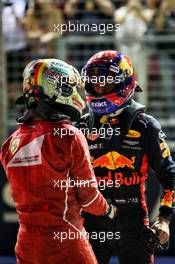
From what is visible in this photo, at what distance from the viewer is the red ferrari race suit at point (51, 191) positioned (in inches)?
139

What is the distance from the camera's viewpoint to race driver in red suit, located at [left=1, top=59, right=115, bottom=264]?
11.6ft

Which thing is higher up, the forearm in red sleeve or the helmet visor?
the helmet visor

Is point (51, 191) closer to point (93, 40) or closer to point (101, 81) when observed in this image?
point (101, 81)

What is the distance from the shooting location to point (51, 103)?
12.0 feet

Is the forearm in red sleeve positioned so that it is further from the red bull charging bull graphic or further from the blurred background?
the blurred background

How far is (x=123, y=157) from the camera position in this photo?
4.29m

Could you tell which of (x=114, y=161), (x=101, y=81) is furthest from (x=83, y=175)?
(x=101, y=81)

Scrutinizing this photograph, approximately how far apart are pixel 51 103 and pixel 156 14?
434 centimetres

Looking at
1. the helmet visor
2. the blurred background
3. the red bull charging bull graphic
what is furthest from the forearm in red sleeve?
the blurred background

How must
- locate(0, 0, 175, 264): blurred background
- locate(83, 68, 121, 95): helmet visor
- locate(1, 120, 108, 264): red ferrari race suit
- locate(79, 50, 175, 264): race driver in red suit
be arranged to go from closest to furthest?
1. locate(1, 120, 108, 264): red ferrari race suit
2. locate(79, 50, 175, 264): race driver in red suit
3. locate(83, 68, 121, 95): helmet visor
4. locate(0, 0, 175, 264): blurred background

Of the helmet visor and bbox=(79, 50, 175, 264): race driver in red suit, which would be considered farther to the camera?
the helmet visor

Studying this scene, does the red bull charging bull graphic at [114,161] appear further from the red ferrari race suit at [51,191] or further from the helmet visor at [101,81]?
the red ferrari race suit at [51,191]

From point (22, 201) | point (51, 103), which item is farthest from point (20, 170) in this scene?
point (51, 103)

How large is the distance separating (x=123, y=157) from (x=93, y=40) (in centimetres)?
366
